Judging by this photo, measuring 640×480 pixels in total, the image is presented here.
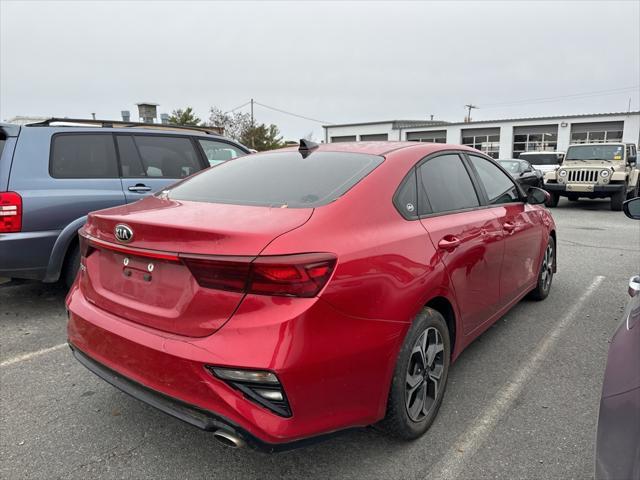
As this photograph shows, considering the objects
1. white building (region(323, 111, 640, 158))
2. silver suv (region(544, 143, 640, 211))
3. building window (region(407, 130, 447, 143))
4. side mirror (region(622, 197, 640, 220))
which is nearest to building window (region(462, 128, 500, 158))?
white building (region(323, 111, 640, 158))

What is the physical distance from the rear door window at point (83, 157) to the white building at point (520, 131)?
36.5 meters

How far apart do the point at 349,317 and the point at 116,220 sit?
1226 millimetres

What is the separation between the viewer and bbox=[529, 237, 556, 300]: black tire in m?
4.62

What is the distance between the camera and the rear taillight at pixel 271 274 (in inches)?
73.1

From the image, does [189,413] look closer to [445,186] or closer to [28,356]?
[445,186]

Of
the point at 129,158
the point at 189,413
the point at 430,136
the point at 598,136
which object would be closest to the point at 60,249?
the point at 129,158

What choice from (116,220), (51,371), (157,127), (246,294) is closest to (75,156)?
(157,127)

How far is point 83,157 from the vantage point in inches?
181

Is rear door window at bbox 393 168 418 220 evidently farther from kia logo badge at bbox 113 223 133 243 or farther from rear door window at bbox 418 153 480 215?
kia logo badge at bbox 113 223 133 243

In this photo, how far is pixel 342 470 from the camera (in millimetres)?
2283

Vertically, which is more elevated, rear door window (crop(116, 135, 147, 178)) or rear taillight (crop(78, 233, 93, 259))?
rear door window (crop(116, 135, 147, 178))

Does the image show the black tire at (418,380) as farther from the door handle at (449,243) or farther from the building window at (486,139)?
the building window at (486,139)

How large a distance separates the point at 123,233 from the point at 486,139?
4119cm

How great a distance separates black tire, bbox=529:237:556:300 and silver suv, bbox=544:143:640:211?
29.9 ft
